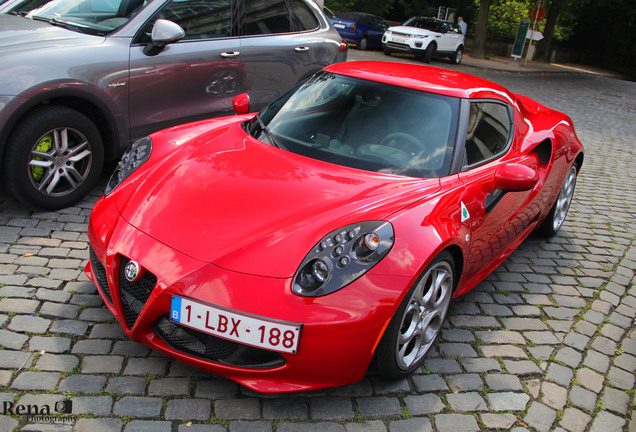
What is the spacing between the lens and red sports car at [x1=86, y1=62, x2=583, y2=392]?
252 centimetres

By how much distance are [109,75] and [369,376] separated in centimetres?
315

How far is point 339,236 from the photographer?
2734 mm

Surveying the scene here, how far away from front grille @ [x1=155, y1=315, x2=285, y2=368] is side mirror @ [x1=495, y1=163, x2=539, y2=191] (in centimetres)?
171

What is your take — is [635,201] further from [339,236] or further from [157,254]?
[157,254]

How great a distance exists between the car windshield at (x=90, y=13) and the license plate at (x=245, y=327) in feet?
10.6

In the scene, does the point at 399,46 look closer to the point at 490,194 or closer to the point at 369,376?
the point at 490,194

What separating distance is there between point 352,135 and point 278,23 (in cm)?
319

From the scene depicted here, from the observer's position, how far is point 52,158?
4.38 metres

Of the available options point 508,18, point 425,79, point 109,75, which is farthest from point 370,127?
point 508,18

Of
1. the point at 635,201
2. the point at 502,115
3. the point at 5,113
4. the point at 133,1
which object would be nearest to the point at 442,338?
the point at 502,115

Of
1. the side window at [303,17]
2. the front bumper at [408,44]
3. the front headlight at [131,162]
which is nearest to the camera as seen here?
the front headlight at [131,162]

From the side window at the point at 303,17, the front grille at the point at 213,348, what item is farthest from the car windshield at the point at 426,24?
the front grille at the point at 213,348

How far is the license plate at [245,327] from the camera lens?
2441 millimetres

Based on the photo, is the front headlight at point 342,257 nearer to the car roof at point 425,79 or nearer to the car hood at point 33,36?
the car roof at point 425,79
